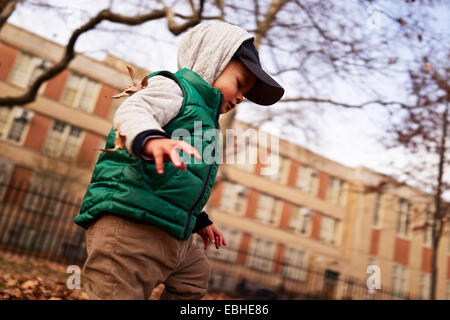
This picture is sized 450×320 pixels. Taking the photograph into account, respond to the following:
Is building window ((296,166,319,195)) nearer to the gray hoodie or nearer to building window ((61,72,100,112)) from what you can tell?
building window ((61,72,100,112))

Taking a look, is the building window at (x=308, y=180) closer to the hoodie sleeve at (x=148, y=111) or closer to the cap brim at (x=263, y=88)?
the cap brim at (x=263, y=88)

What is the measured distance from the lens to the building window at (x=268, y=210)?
88.9 ft

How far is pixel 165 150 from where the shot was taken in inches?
46.9

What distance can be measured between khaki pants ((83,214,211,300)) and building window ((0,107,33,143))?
74.9ft

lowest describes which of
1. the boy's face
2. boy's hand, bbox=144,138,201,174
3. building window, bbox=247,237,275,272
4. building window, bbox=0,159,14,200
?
boy's hand, bbox=144,138,201,174

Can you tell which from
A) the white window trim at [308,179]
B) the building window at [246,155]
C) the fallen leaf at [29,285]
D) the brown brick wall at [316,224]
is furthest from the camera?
the white window trim at [308,179]

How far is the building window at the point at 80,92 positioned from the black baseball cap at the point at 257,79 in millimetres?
23171

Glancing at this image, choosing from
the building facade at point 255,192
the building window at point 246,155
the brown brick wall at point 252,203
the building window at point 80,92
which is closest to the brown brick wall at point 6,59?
the building facade at point 255,192

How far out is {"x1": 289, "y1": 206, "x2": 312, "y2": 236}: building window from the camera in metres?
28.1

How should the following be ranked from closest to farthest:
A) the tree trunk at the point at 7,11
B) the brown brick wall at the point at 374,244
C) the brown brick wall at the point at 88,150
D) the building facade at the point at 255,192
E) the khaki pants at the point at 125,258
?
the khaki pants at the point at 125,258
the tree trunk at the point at 7,11
the building facade at the point at 255,192
the brown brick wall at the point at 88,150
the brown brick wall at the point at 374,244

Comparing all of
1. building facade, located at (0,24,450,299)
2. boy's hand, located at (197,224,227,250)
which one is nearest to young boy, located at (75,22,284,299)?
boy's hand, located at (197,224,227,250)

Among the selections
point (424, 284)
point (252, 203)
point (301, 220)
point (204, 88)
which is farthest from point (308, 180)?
point (204, 88)

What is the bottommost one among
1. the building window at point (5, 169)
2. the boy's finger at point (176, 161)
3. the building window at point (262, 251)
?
the boy's finger at point (176, 161)
